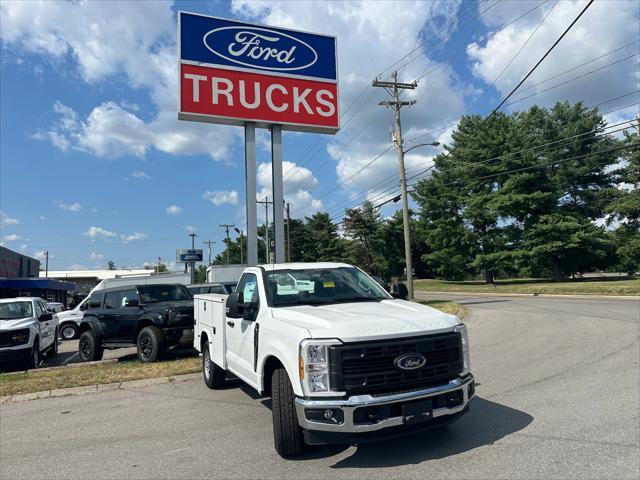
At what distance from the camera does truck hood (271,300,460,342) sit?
4.23m

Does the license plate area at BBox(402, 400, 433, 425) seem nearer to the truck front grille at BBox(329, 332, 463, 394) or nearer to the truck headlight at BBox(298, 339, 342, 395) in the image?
the truck front grille at BBox(329, 332, 463, 394)

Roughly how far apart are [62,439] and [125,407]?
4.35 feet

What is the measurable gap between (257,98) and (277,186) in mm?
2704

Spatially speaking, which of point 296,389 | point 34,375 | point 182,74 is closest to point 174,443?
point 296,389

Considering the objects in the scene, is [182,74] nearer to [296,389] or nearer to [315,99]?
[315,99]

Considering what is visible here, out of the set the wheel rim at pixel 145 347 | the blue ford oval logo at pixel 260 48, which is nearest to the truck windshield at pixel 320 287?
the wheel rim at pixel 145 347

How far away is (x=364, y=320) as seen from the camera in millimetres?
4441

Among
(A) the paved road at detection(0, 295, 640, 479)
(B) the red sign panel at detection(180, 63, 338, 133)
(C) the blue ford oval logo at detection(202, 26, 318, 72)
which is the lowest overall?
(A) the paved road at detection(0, 295, 640, 479)

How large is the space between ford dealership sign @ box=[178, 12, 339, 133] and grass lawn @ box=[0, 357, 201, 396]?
295 inches

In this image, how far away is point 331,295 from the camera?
5.60 metres

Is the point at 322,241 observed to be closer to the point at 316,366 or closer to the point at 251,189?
the point at 251,189

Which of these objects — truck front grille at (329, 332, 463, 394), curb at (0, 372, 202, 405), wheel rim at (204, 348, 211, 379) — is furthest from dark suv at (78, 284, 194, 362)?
truck front grille at (329, 332, 463, 394)

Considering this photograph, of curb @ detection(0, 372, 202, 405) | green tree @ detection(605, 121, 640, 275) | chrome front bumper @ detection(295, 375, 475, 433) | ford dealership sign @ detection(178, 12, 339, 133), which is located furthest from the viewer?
green tree @ detection(605, 121, 640, 275)

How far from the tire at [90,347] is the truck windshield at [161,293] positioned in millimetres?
1519
